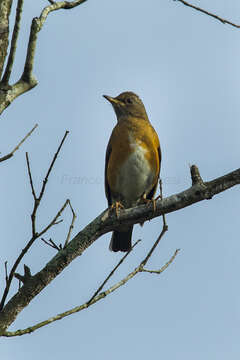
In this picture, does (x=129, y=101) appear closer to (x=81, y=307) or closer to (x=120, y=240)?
(x=120, y=240)

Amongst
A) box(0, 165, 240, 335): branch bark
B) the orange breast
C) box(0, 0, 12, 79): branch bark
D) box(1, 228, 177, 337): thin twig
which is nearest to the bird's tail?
the orange breast

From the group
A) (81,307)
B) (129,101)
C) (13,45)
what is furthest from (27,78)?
(129,101)

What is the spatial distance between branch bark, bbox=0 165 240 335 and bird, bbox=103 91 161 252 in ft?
7.14

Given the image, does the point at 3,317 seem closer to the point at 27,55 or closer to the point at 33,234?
the point at 33,234

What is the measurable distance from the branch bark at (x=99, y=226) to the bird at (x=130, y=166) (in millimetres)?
2177

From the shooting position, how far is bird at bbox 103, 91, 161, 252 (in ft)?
24.4

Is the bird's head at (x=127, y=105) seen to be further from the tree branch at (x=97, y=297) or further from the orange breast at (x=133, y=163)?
the tree branch at (x=97, y=297)

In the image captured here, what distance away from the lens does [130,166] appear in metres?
7.41

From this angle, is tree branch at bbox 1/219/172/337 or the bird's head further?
the bird's head

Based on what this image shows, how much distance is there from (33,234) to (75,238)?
772 millimetres

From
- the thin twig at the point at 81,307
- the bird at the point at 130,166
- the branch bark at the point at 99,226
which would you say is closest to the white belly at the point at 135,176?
Answer: the bird at the point at 130,166

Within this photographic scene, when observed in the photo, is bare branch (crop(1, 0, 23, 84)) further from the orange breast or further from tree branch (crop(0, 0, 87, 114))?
the orange breast

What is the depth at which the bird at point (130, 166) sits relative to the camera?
745 cm

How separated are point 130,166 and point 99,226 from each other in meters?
2.59
